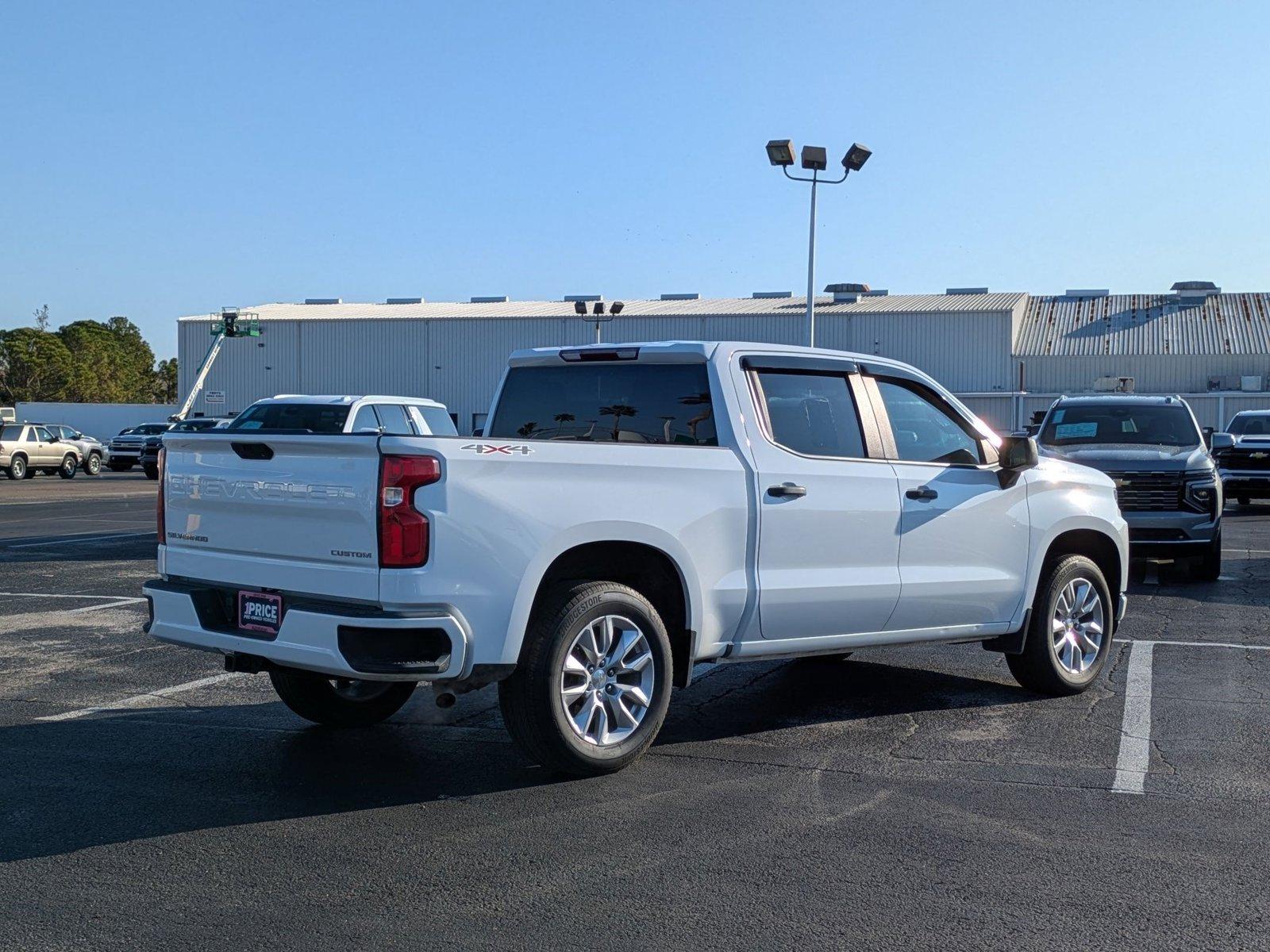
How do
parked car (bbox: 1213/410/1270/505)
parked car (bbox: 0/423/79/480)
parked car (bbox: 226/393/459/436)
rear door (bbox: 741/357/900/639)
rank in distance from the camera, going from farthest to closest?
parked car (bbox: 0/423/79/480) < parked car (bbox: 1213/410/1270/505) < parked car (bbox: 226/393/459/436) < rear door (bbox: 741/357/900/639)

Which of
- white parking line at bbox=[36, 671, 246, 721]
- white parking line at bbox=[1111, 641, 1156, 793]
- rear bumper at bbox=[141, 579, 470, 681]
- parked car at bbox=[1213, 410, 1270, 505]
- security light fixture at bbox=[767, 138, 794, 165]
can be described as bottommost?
white parking line at bbox=[36, 671, 246, 721]

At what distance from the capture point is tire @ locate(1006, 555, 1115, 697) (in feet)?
26.0

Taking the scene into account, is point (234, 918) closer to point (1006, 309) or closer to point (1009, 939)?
point (1009, 939)

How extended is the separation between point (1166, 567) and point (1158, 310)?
43831 millimetres

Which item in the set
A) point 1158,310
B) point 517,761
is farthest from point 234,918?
point 1158,310

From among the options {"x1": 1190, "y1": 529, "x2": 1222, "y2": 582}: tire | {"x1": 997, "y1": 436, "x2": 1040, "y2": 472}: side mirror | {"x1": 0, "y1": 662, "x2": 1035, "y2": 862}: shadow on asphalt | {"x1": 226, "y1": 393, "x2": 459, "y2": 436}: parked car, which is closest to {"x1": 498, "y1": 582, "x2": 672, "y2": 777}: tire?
{"x1": 0, "y1": 662, "x2": 1035, "y2": 862}: shadow on asphalt

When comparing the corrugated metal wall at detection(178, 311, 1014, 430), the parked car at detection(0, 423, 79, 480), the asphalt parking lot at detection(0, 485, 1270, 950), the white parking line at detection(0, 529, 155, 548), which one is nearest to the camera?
the asphalt parking lot at detection(0, 485, 1270, 950)

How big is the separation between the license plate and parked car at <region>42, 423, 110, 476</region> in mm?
40431

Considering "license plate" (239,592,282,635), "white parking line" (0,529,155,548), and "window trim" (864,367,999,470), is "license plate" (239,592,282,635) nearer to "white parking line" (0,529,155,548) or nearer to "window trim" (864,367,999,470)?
"window trim" (864,367,999,470)

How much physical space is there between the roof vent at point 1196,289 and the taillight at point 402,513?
188 ft

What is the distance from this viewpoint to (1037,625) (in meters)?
7.91

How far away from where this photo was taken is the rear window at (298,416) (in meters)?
18.7

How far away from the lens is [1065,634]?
8094mm

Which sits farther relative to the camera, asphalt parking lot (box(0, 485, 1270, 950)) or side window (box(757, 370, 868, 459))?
side window (box(757, 370, 868, 459))
